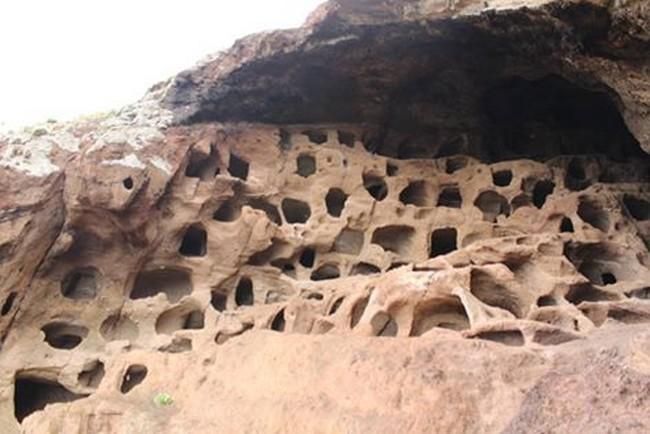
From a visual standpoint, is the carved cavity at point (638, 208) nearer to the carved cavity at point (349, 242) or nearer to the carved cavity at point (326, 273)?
the carved cavity at point (349, 242)

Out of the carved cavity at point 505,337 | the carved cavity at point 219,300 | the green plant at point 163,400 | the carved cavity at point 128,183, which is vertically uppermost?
the carved cavity at point 505,337

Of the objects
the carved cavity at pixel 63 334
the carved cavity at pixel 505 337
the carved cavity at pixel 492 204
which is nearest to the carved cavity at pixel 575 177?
the carved cavity at pixel 492 204

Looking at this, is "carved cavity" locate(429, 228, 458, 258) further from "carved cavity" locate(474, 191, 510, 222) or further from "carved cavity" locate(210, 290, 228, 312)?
"carved cavity" locate(210, 290, 228, 312)

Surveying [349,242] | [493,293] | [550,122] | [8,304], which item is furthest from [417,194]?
[8,304]

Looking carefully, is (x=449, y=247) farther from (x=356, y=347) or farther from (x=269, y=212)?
(x=356, y=347)

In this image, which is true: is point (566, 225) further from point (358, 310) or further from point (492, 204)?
point (358, 310)

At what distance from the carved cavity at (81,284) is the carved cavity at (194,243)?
4.72 ft

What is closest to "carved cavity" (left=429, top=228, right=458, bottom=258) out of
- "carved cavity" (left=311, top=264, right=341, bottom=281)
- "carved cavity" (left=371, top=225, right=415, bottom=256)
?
"carved cavity" (left=371, top=225, right=415, bottom=256)

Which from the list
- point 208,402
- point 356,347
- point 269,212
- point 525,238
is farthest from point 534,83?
→ point 208,402

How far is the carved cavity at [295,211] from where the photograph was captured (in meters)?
11.9

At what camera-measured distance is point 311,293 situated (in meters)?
9.92

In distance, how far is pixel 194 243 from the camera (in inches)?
451

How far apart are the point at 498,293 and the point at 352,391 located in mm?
2822

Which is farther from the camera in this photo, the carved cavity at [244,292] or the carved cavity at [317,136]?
the carved cavity at [317,136]
